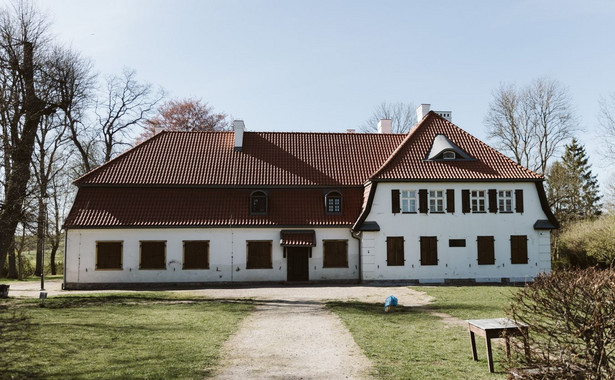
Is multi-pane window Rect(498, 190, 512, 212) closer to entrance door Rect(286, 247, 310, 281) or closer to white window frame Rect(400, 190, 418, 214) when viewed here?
white window frame Rect(400, 190, 418, 214)

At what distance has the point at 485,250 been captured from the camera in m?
24.6

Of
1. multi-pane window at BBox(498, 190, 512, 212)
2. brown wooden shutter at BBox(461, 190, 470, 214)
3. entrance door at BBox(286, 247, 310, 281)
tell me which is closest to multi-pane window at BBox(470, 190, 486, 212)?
brown wooden shutter at BBox(461, 190, 470, 214)

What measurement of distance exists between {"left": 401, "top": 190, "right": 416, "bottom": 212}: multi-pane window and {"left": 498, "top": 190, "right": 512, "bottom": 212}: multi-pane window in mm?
4657

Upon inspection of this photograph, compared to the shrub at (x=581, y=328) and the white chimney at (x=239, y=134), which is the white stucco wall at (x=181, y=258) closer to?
the white chimney at (x=239, y=134)

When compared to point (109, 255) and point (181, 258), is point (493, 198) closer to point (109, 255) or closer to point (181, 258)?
point (181, 258)

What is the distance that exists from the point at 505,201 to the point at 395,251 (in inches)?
261

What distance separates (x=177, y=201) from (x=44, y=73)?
8502mm

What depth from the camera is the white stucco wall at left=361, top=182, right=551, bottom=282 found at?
24.2m

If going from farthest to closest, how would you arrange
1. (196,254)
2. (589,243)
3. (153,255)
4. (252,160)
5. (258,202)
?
(252,160) → (589,243) → (258,202) → (196,254) → (153,255)

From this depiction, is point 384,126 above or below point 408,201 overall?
above

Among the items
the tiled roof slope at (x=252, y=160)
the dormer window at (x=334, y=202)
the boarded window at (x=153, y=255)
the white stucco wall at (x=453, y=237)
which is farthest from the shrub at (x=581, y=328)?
the boarded window at (x=153, y=255)

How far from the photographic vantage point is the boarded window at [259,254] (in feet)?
79.5

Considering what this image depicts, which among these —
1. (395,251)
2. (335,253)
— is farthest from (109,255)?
(395,251)

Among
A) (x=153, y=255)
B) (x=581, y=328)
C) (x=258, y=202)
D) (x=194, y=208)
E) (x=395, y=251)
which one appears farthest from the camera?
(x=258, y=202)
